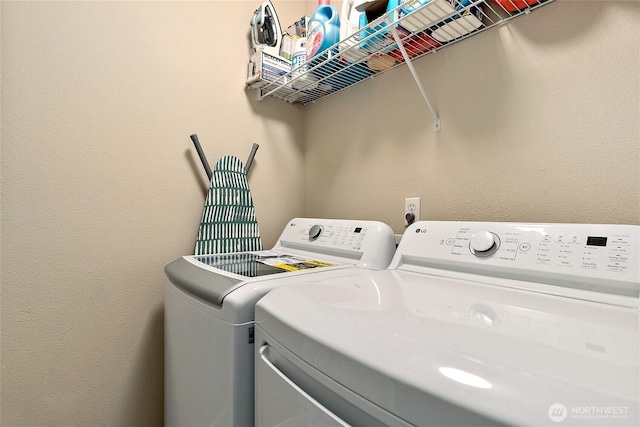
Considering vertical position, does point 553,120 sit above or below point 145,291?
above

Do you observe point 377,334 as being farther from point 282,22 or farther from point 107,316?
point 282,22

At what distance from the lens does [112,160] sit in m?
1.22

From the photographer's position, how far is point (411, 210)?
50.9 inches

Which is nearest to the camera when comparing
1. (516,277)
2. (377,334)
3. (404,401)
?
(404,401)

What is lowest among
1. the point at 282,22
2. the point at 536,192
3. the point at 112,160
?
the point at 536,192

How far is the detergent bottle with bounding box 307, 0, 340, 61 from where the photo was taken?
1.27m

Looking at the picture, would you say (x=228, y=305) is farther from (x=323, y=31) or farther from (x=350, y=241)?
(x=323, y=31)

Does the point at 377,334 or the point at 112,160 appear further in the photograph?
the point at 112,160

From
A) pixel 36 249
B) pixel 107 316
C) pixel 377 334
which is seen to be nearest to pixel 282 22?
pixel 36 249

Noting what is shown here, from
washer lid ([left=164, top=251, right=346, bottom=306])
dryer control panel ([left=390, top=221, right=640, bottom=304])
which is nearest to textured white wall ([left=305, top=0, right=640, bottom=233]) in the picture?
dryer control panel ([left=390, top=221, right=640, bottom=304])

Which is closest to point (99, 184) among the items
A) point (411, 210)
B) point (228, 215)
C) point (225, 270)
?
Result: point (228, 215)

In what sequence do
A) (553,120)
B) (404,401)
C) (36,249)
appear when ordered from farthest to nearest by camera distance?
(36,249) < (553,120) < (404,401)

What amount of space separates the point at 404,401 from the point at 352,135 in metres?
1.35

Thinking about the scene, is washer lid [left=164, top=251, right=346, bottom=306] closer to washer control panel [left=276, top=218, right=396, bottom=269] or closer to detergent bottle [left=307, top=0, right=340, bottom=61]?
washer control panel [left=276, top=218, right=396, bottom=269]
